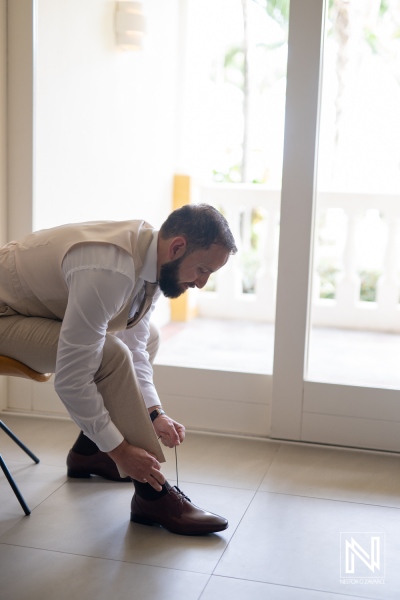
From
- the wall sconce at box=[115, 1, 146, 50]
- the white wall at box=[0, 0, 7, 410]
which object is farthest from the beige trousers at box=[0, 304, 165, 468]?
the wall sconce at box=[115, 1, 146, 50]

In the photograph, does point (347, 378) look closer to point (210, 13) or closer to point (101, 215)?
point (101, 215)

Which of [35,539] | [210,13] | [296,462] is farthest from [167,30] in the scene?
[35,539]

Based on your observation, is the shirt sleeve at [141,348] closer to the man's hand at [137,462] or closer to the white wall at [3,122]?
the man's hand at [137,462]

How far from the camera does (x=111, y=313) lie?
195 cm

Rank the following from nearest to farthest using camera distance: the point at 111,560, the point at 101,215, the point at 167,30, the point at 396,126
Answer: the point at 111,560 → the point at 396,126 → the point at 101,215 → the point at 167,30

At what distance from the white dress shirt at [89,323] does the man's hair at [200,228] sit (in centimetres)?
16

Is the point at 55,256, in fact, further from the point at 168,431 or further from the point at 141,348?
the point at 168,431

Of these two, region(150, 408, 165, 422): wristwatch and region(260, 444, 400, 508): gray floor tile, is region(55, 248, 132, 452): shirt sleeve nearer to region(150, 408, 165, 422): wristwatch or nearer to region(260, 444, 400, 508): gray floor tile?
region(150, 408, 165, 422): wristwatch

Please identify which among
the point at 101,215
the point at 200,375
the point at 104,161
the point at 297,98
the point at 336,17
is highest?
the point at 336,17

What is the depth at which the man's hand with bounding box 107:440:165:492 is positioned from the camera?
199 centimetres

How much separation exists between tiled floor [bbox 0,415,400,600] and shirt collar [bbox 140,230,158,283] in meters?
0.69

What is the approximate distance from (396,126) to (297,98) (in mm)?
488

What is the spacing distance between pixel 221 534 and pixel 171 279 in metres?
0.71

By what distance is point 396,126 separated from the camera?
2971mm
